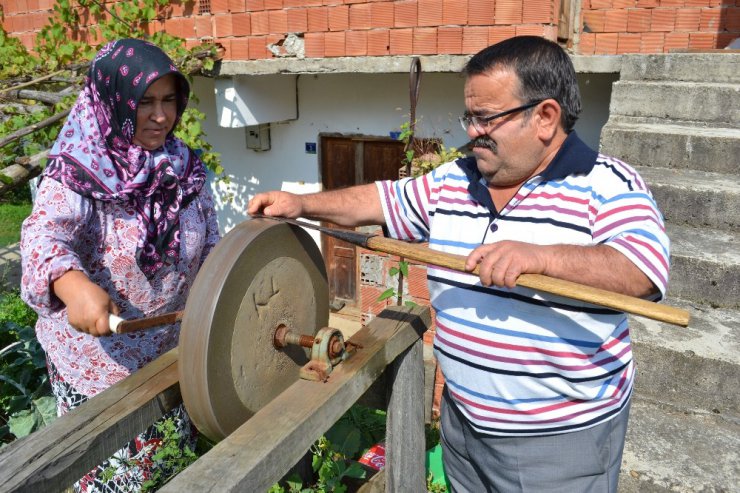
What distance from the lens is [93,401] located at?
153 cm

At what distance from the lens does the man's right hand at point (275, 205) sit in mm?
1852

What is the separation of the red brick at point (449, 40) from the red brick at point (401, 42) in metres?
0.24

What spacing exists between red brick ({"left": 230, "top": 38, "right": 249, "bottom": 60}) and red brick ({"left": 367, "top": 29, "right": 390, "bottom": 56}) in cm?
128

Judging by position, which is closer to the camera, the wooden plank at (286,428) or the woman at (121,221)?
the wooden plank at (286,428)

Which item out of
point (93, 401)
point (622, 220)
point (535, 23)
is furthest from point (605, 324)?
point (535, 23)

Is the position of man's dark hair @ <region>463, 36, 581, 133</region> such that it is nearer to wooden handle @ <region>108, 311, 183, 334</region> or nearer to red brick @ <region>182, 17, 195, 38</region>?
wooden handle @ <region>108, 311, 183, 334</region>

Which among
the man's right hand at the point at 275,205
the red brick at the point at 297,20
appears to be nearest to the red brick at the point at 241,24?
the red brick at the point at 297,20

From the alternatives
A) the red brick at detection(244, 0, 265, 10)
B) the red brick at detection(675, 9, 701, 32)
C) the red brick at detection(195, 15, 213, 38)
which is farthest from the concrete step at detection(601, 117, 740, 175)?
the red brick at detection(195, 15, 213, 38)

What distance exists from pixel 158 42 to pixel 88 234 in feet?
13.2

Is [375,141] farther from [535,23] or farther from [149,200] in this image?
[149,200]

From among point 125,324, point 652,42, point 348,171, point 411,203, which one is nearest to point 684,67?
point 652,42

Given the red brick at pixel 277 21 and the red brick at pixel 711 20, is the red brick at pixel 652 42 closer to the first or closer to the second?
the red brick at pixel 711 20

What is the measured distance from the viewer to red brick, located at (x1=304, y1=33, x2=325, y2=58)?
5082mm

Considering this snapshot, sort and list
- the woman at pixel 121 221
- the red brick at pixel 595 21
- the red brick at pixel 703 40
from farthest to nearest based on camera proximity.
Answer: the red brick at pixel 595 21, the red brick at pixel 703 40, the woman at pixel 121 221
